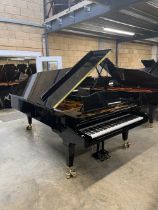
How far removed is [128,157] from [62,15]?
5.23 meters

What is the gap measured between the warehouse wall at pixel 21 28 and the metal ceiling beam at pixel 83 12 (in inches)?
21.0

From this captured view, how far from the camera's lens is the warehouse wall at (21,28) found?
Result: 6.24m

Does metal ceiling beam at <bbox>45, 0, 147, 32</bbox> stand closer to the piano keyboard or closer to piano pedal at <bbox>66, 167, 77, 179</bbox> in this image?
the piano keyboard

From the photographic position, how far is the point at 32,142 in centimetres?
353

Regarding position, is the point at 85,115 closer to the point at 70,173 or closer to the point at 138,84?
the point at 70,173

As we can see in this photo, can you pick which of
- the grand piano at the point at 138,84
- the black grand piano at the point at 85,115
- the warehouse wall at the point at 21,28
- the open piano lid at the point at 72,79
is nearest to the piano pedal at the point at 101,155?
the black grand piano at the point at 85,115

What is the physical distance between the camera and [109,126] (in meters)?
2.30

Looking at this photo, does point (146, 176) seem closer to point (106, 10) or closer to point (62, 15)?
point (106, 10)

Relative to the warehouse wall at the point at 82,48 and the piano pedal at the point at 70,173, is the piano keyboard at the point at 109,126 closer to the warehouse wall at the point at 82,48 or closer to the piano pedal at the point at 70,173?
the piano pedal at the point at 70,173

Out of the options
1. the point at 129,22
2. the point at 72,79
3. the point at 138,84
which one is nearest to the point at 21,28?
the point at 129,22

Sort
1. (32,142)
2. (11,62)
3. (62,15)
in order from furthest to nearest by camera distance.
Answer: (11,62), (62,15), (32,142)

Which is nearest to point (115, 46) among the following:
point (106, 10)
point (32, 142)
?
point (106, 10)

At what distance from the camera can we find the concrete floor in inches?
74.1

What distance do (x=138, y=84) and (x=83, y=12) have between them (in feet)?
9.28
